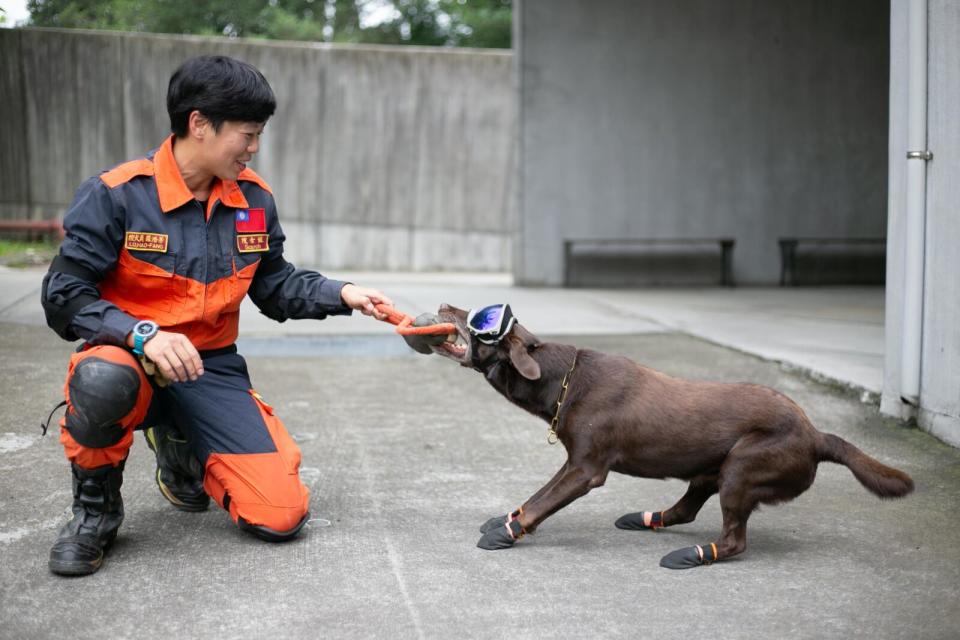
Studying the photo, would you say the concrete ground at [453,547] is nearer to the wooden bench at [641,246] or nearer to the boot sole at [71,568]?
the boot sole at [71,568]

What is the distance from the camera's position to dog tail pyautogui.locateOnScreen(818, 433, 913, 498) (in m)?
2.85

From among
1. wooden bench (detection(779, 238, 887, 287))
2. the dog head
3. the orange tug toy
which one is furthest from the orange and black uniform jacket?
wooden bench (detection(779, 238, 887, 287))

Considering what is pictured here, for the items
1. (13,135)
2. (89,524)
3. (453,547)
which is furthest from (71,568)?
(13,135)

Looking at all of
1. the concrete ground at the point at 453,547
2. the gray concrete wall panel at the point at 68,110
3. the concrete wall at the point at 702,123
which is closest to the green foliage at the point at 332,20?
the gray concrete wall panel at the point at 68,110

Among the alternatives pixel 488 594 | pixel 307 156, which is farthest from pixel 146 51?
pixel 488 594

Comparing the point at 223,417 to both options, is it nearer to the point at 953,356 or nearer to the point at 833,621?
the point at 833,621

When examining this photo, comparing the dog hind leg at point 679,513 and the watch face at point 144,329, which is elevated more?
the watch face at point 144,329

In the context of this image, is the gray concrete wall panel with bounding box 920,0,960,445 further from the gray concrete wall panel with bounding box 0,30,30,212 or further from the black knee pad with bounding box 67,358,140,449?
the gray concrete wall panel with bounding box 0,30,30,212

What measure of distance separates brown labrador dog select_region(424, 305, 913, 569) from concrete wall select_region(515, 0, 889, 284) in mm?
8374

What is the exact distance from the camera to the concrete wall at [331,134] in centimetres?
1565

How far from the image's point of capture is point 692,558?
2893mm

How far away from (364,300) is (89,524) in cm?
103

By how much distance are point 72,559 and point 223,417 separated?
0.59m

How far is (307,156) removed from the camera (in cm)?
1627
